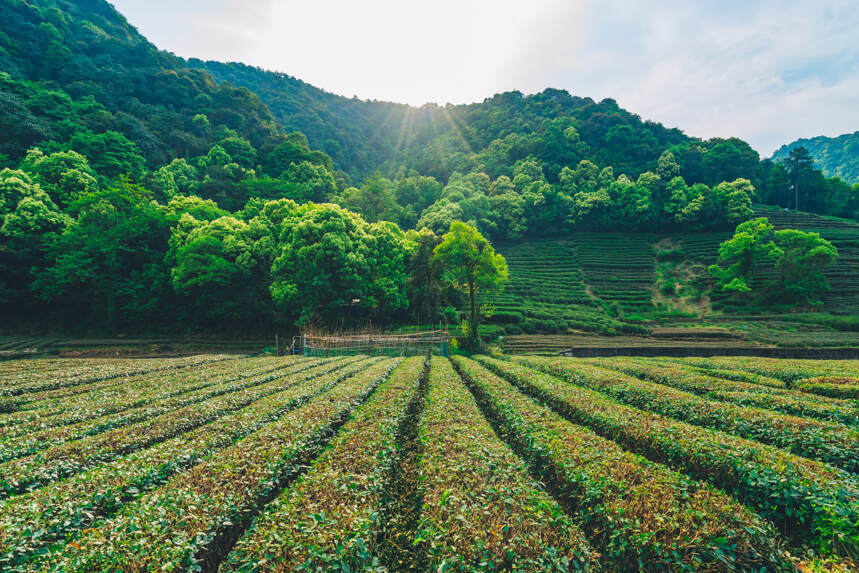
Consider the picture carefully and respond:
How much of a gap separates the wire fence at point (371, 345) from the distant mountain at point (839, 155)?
565 feet

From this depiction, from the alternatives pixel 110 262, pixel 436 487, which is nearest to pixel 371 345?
pixel 436 487

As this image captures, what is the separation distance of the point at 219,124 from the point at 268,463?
288ft

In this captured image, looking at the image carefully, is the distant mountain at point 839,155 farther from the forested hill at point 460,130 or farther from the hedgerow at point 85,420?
the hedgerow at point 85,420

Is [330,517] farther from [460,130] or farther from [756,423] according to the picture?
[460,130]

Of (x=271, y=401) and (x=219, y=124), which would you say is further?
(x=219, y=124)

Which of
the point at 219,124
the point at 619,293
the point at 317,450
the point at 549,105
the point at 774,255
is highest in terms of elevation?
the point at 549,105

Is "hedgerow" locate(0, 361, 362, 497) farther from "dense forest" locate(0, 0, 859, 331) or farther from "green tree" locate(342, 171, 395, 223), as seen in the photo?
"green tree" locate(342, 171, 395, 223)

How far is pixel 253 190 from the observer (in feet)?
169

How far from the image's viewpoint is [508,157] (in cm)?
9088

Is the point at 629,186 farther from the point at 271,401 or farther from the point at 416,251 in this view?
the point at 271,401

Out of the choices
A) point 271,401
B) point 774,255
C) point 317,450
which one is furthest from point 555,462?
point 774,255

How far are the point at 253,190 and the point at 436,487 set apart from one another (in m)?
58.0

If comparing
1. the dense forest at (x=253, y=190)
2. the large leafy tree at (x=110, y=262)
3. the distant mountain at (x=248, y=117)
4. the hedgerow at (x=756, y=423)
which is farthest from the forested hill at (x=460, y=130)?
the hedgerow at (x=756, y=423)

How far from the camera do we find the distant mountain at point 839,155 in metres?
118
